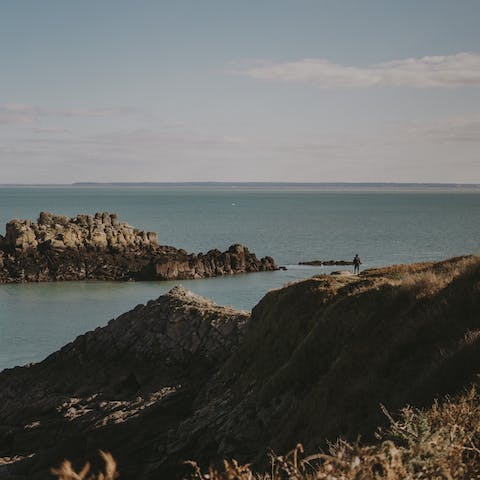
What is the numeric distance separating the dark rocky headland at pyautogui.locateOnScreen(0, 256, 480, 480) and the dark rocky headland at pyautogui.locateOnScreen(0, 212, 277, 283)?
45450 millimetres

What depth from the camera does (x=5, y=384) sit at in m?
34.8

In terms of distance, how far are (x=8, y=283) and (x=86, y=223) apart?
17.3 metres

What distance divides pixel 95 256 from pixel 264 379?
67.0m

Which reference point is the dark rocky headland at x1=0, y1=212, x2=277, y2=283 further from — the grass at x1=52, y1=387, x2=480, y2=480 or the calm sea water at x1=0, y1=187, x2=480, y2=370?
the grass at x1=52, y1=387, x2=480, y2=480

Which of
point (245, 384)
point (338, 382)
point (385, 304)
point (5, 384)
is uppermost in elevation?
point (385, 304)

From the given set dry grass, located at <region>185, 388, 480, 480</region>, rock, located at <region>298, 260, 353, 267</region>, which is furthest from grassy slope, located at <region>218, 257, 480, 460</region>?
rock, located at <region>298, 260, 353, 267</region>

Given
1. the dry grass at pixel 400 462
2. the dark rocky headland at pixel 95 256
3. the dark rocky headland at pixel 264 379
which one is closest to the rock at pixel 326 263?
the dark rocky headland at pixel 95 256

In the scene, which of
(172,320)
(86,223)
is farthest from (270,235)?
(172,320)

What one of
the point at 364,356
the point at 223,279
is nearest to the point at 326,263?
the point at 223,279

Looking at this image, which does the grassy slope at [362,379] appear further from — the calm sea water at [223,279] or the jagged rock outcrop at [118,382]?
the calm sea water at [223,279]

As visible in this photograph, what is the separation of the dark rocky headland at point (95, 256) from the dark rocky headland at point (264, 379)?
45450mm

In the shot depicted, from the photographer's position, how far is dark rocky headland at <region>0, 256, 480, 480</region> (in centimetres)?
1171

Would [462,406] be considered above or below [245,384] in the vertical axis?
above

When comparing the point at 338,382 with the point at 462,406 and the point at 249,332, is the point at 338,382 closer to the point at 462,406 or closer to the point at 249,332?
the point at 462,406
